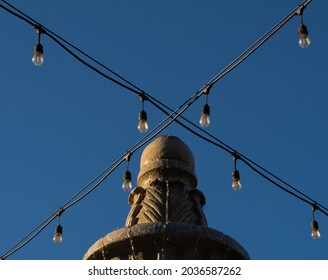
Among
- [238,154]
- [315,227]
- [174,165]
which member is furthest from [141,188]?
[315,227]

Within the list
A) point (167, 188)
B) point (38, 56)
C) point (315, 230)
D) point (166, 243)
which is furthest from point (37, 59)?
point (315, 230)

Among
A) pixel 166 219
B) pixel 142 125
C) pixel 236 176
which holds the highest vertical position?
pixel 142 125

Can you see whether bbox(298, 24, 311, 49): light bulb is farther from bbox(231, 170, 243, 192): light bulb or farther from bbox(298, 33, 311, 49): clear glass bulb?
bbox(231, 170, 243, 192): light bulb

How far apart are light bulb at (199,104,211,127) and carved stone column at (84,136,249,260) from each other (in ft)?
3.89

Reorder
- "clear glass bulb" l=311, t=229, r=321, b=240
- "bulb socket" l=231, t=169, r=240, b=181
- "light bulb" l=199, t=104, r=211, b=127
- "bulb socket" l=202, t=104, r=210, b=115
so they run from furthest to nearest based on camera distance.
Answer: "clear glass bulb" l=311, t=229, r=321, b=240 < "bulb socket" l=231, t=169, r=240, b=181 < "bulb socket" l=202, t=104, r=210, b=115 < "light bulb" l=199, t=104, r=211, b=127

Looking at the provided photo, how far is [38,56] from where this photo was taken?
35.6 ft

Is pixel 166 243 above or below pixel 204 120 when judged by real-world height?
below

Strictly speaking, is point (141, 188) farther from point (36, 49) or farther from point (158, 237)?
point (36, 49)

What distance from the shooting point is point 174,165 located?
41.8 feet

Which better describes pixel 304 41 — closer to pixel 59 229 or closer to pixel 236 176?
pixel 236 176

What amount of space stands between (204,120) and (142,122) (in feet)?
2.73

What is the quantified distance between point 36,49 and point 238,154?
3520 mm

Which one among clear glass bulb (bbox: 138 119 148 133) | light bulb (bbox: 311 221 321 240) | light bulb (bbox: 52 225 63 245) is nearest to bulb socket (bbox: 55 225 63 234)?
light bulb (bbox: 52 225 63 245)

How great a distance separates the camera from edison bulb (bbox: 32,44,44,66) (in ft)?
35.5
